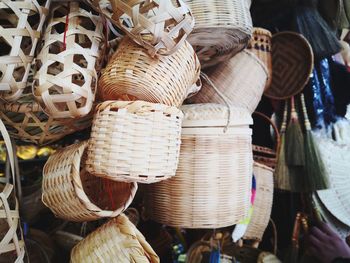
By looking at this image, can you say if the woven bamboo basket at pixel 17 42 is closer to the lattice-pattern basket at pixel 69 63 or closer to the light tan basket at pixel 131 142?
the lattice-pattern basket at pixel 69 63

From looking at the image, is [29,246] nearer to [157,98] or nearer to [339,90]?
[157,98]

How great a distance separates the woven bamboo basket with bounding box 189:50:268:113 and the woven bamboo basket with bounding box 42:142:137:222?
414 millimetres

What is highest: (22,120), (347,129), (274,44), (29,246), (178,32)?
(178,32)

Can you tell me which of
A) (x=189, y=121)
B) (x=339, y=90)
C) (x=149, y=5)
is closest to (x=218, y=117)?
(x=189, y=121)

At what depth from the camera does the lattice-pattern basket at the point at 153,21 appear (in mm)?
636

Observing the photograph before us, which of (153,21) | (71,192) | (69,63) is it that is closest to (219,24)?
(153,21)

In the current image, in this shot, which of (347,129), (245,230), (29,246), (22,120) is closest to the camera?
(22,120)

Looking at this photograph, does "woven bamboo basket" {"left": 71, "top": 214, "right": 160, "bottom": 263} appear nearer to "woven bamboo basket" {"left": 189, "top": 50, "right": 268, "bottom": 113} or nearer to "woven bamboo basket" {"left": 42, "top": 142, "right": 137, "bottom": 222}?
"woven bamboo basket" {"left": 42, "top": 142, "right": 137, "bottom": 222}

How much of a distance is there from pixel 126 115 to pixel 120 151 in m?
0.06

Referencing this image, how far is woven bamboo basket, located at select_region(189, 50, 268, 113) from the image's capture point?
1.10 m

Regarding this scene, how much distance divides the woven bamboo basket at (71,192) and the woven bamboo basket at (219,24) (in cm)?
38

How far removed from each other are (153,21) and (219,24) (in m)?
0.26

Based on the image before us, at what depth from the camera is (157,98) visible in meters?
0.70

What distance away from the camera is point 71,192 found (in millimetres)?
688
